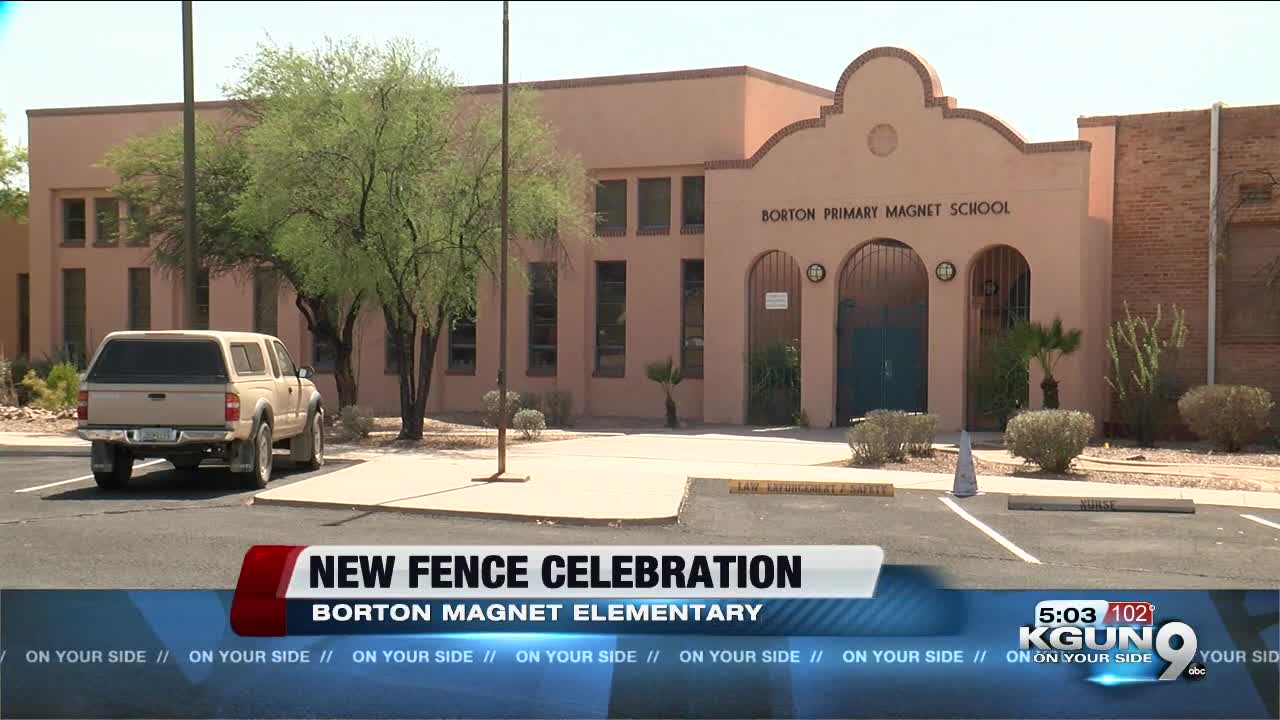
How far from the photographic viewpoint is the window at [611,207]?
32.5 m

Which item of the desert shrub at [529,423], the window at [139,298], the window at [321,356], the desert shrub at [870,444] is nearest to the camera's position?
the desert shrub at [870,444]

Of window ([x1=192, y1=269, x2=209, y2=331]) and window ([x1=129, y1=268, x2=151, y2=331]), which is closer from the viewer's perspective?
window ([x1=192, y1=269, x2=209, y2=331])

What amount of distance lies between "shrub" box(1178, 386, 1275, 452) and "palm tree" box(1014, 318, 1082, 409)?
2265 millimetres

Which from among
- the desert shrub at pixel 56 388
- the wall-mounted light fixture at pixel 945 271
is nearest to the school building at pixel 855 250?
the wall-mounted light fixture at pixel 945 271

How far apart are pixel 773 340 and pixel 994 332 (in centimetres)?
476

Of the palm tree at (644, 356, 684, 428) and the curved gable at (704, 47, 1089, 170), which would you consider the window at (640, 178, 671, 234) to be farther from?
the palm tree at (644, 356, 684, 428)

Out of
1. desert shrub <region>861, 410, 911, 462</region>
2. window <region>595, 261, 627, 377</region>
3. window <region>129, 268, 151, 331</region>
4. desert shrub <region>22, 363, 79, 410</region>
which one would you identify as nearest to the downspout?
desert shrub <region>861, 410, 911, 462</region>

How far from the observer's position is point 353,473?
18547 millimetres

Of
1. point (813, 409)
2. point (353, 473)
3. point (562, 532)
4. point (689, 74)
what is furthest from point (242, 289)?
point (562, 532)

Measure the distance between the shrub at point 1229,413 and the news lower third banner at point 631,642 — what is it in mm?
19099

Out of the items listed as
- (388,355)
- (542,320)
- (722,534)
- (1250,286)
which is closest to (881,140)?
(1250,286)

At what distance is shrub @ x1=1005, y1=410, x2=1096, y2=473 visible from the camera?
19.7 metres

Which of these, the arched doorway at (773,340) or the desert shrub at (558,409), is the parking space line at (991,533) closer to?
the arched doorway at (773,340)

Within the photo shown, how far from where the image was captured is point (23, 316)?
137 feet
